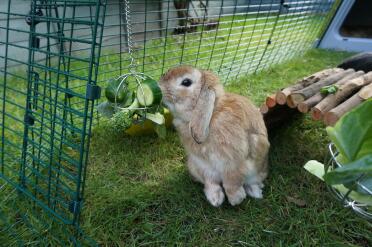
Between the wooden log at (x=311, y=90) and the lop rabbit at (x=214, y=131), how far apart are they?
0.41 m

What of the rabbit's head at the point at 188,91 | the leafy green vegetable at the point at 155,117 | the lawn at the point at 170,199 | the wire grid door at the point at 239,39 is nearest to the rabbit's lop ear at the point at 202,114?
the rabbit's head at the point at 188,91

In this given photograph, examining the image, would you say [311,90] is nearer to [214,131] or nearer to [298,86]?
[298,86]

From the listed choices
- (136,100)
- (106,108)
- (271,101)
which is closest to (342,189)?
(136,100)

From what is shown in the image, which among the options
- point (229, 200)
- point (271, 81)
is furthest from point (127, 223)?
point (271, 81)

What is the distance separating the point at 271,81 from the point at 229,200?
86.5 inches

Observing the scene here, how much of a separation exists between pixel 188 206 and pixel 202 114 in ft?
1.80

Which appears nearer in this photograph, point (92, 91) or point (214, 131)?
point (92, 91)

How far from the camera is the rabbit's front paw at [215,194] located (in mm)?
1814

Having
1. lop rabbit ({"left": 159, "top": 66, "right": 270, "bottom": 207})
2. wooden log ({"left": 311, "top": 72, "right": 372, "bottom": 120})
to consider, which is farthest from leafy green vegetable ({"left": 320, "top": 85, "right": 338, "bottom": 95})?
lop rabbit ({"left": 159, "top": 66, "right": 270, "bottom": 207})

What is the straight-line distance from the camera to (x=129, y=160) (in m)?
2.20

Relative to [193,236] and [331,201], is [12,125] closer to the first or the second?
[193,236]

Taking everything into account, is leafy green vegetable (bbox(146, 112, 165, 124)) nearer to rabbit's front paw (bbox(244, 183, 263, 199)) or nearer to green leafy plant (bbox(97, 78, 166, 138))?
green leafy plant (bbox(97, 78, 166, 138))

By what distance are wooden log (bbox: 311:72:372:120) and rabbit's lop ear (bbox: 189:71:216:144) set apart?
756mm

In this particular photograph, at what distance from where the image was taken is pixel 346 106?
2004 millimetres
